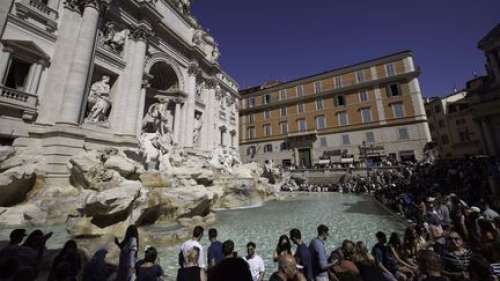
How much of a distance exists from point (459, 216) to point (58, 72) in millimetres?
15091

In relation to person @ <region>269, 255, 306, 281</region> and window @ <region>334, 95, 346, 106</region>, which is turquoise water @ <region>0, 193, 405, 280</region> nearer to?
person @ <region>269, 255, 306, 281</region>

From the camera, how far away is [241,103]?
3694 cm

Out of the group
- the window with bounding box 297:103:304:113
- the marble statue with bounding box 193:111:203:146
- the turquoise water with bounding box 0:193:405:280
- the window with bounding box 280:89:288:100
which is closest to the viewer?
the turquoise water with bounding box 0:193:405:280

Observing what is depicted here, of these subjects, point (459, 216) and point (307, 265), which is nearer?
point (307, 265)

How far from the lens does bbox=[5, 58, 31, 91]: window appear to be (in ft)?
29.3

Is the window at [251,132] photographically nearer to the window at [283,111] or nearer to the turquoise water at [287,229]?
the window at [283,111]

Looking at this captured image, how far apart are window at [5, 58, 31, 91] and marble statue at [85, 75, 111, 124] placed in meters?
2.43

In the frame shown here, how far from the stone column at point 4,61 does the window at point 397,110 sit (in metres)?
31.4

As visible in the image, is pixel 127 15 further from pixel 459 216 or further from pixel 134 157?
pixel 459 216

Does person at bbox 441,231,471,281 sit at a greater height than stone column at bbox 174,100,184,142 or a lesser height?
lesser

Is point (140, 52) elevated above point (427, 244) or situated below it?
above

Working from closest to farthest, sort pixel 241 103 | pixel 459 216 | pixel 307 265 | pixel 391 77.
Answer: pixel 307 265, pixel 459 216, pixel 391 77, pixel 241 103

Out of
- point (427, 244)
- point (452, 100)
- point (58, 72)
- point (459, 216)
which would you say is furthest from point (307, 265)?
point (452, 100)

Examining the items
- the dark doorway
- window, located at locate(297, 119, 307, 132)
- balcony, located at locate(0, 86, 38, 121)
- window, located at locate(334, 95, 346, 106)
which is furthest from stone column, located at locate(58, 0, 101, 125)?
window, located at locate(334, 95, 346, 106)
